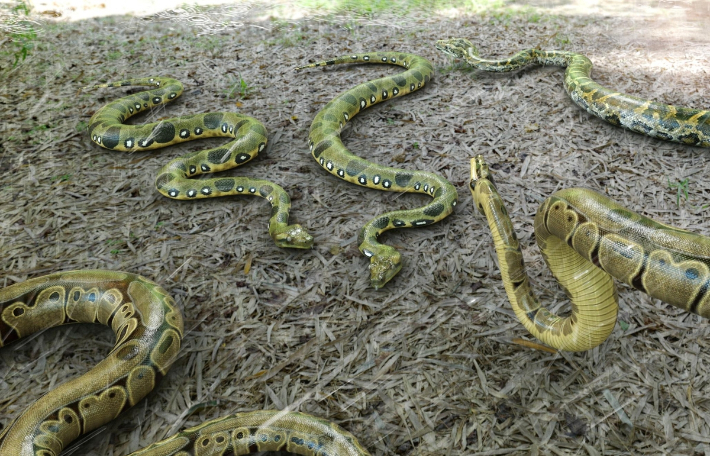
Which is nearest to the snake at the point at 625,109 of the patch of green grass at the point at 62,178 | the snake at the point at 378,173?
the snake at the point at 378,173

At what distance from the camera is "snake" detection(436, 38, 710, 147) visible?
14.6 ft

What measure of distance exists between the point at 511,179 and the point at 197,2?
6.41 m

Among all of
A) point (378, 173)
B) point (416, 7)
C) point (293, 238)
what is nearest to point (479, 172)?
point (293, 238)

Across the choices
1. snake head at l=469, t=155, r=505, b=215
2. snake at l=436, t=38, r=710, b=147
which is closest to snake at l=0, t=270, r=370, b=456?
snake head at l=469, t=155, r=505, b=215

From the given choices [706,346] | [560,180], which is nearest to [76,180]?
[560,180]

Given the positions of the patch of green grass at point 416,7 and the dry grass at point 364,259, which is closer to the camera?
the dry grass at point 364,259

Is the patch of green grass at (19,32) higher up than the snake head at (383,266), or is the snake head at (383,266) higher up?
the patch of green grass at (19,32)

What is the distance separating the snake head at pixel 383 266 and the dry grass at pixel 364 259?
0.33ft

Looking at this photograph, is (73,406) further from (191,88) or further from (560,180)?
(191,88)

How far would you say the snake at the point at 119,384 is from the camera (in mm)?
2199

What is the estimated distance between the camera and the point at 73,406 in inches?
91.7

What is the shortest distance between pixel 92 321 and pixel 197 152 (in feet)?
7.04

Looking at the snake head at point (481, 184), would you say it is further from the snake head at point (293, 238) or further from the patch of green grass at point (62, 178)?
the patch of green grass at point (62, 178)

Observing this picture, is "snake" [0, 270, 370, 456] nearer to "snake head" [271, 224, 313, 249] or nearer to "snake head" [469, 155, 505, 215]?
"snake head" [271, 224, 313, 249]
